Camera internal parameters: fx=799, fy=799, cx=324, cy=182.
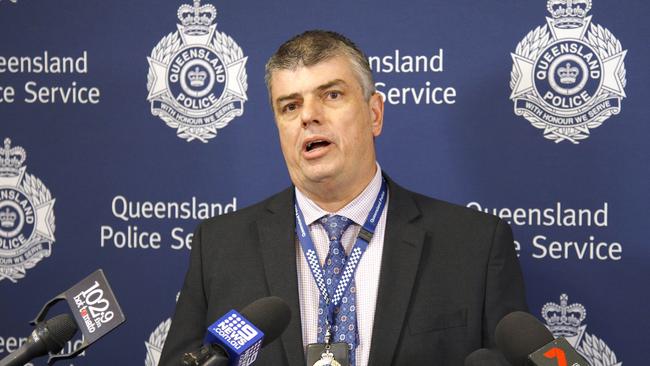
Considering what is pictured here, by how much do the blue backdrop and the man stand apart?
494 millimetres

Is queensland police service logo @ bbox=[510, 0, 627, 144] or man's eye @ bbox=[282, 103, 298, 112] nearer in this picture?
man's eye @ bbox=[282, 103, 298, 112]

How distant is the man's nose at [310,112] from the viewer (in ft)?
7.61

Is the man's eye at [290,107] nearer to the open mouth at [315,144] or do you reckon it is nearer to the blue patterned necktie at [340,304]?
the open mouth at [315,144]

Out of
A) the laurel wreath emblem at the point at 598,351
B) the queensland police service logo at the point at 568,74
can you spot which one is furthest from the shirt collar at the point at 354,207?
the laurel wreath emblem at the point at 598,351

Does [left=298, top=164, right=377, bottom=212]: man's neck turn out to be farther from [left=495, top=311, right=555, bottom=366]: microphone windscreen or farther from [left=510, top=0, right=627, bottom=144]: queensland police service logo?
[left=495, top=311, right=555, bottom=366]: microphone windscreen

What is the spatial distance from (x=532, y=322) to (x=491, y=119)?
58.8 inches

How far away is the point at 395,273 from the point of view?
231cm

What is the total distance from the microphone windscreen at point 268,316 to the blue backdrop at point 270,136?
139 cm

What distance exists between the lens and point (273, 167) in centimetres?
306

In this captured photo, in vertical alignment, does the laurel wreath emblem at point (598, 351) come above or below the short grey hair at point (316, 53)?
below

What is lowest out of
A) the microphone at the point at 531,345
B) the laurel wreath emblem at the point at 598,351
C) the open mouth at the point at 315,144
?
the laurel wreath emblem at the point at 598,351

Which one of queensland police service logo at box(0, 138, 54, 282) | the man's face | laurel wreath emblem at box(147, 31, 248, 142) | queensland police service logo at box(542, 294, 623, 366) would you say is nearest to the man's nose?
the man's face

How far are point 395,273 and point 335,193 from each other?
1.00ft

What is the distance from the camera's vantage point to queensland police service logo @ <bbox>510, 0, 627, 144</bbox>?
278 centimetres
